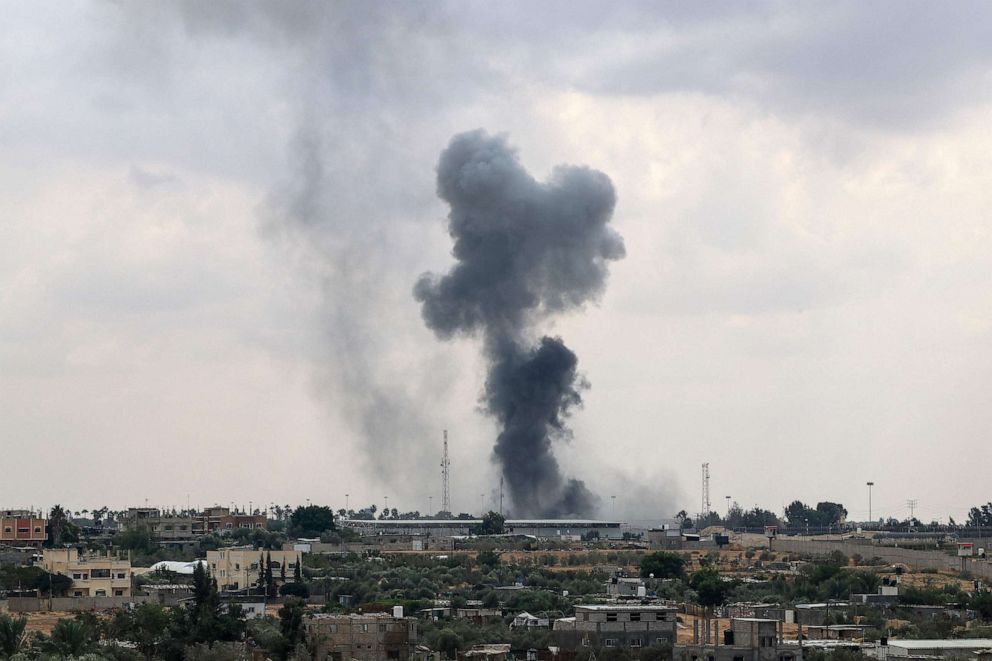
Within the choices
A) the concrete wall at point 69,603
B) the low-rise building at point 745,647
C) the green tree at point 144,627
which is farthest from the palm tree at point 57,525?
the low-rise building at point 745,647

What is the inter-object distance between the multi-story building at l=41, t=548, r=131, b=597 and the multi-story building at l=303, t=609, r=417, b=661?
23630 millimetres

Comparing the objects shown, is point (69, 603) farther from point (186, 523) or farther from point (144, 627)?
point (186, 523)

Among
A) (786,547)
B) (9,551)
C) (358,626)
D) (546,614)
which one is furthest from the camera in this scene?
(786,547)

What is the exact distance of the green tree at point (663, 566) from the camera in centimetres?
9612

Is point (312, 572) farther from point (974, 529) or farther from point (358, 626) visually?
point (974, 529)

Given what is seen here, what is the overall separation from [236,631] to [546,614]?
1501 cm

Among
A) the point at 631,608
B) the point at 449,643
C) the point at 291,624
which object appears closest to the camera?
the point at 291,624

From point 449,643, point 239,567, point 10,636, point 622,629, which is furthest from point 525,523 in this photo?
point 10,636

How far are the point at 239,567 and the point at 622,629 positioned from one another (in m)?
37.2

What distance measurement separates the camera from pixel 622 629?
61000 mm

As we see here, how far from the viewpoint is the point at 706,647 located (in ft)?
186

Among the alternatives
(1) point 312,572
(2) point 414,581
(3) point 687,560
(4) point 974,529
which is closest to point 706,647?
(2) point 414,581

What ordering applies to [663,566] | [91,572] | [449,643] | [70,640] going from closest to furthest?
1. [70,640]
2. [449,643]
3. [91,572]
4. [663,566]

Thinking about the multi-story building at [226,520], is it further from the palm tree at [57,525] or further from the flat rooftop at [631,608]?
the flat rooftop at [631,608]
